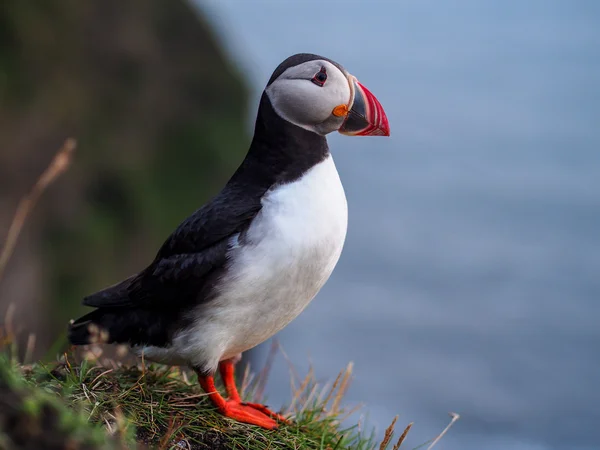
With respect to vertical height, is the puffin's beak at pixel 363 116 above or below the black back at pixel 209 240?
above

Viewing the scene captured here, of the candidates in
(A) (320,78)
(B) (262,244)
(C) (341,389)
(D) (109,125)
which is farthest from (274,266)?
(D) (109,125)

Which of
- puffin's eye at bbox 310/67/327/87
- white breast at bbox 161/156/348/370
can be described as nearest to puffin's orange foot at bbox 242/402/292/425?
white breast at bbox 161/156/348/370

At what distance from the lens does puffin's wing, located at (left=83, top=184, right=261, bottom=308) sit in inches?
157

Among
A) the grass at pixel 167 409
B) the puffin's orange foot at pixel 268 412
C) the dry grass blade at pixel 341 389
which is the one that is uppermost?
the dry grass blade at pixel 341 389

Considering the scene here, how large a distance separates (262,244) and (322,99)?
80 centimetres

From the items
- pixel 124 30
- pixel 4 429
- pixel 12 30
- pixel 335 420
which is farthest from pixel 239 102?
pixel 4 429

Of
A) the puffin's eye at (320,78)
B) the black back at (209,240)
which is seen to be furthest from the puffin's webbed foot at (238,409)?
the puffin's eye at (320,78)

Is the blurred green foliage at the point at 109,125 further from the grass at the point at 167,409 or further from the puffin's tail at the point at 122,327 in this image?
the grass at the point at 167,409

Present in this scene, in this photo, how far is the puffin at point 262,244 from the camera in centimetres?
391

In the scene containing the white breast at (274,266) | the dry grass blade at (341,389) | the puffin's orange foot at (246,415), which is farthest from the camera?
the dry grass blade at (341,389)

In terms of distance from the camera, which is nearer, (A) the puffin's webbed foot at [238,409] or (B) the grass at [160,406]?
(B) the grass at [160,406]

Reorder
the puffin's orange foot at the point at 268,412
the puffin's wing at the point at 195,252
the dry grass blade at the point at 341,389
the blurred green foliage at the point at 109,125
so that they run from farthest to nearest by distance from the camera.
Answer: the blurred green foliage at the point at 109,125 < the dry grass blade at the point at 341,389 < the puffin's orange foot at the point at 268,412 < the puffin's wing at the point at 195,252

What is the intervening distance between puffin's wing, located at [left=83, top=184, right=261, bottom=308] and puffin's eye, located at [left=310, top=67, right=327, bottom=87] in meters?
0.65

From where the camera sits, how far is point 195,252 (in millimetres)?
4082
